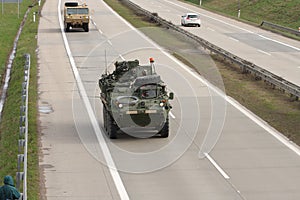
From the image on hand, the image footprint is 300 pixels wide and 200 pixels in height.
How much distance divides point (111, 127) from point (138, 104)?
1.42m

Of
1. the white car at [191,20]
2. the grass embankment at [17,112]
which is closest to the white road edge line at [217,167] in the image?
the grass embankment at [17,112]

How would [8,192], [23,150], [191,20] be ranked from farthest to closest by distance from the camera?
[191,20]
[23,150]
[8,192]

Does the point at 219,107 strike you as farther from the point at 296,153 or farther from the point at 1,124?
the point at 1,124

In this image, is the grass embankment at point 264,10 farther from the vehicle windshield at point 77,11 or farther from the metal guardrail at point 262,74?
the metal guardrail at point 262,74

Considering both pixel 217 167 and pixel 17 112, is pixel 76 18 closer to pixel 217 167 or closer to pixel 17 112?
pixel 17 112

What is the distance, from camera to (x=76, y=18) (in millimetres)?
53469

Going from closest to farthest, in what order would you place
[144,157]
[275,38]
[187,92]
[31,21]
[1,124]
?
[144,157] → [1,124] → [187,92] → [275,38] → [31,21]

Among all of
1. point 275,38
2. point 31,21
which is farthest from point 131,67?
point 31,21

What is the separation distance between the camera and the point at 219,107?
27734mm

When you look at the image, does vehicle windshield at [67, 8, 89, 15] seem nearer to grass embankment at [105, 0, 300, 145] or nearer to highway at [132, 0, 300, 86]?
grass embankment at [105, 0, 300, 145]

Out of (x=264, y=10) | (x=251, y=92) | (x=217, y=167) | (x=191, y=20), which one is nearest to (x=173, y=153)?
(x=217, y=167)

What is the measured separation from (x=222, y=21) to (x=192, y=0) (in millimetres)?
28234

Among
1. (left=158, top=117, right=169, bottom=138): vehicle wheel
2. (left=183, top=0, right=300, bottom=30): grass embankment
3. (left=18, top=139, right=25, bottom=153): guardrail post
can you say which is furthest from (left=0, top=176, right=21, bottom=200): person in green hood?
(left=183, top=0, right=300, bottom=30): grass embankment

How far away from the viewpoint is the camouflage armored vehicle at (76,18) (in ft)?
175
